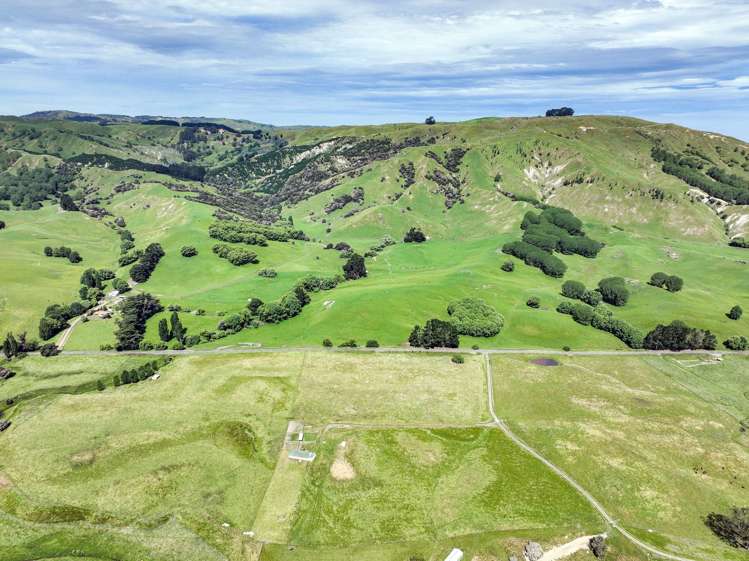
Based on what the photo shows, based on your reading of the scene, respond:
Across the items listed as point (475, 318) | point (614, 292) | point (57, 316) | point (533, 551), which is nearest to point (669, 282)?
point (614, 292)

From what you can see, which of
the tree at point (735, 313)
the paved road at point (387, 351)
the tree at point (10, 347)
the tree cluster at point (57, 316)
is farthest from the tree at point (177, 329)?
the tree at point (735, 313)

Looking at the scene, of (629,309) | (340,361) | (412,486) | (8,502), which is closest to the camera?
(8,502)

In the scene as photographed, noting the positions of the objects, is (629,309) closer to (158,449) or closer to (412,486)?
(412,486)

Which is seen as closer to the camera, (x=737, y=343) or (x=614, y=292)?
(x=737, y=343)

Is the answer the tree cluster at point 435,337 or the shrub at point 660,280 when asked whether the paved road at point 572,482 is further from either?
the shrub at point 660,280

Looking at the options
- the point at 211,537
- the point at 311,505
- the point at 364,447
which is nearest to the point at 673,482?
the point at 364,447

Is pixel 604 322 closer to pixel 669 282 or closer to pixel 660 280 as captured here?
pixel 669 282
